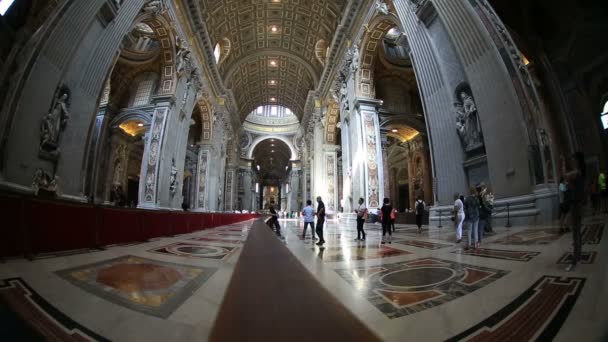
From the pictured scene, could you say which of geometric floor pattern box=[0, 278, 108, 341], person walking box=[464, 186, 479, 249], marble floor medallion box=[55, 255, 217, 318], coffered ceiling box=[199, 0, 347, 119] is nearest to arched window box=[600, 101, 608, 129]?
person walking box=[464, 186, 479, 249]

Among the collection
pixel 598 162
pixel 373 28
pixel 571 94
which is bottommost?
pixel 598 162

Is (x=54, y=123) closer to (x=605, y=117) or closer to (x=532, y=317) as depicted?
(x=532, y=317)

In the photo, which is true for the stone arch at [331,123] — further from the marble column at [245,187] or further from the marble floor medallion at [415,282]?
the marble floor medallion at [415,282]

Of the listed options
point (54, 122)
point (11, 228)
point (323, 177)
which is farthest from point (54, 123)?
point (323, 177)

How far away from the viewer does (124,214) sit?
3.80 metres

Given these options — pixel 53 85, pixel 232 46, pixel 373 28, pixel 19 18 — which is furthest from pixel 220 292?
pixel 232 46

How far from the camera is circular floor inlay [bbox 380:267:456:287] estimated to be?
5.38 feet

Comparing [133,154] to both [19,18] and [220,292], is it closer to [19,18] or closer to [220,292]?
[19,18]

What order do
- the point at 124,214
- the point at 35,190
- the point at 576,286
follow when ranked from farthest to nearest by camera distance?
the point at 35,190 → the point at 124,214 → the point at 576,286

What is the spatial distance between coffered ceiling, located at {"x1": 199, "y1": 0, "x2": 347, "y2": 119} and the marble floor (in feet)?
Result: 47.8

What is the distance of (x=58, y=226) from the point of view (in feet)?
8.59

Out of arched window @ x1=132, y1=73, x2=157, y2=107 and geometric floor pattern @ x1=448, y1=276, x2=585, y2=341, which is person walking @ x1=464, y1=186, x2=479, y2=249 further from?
arched window @ x1=132, y1=73, x2=157, y2=107

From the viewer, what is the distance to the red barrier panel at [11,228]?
202cm

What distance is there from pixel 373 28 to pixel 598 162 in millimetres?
9160
